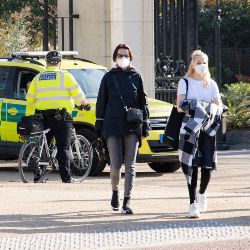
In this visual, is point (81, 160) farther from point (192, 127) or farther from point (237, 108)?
point (237, 108)

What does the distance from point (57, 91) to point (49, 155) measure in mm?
972

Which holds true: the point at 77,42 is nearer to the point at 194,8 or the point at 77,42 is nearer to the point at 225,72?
the point at 194,8

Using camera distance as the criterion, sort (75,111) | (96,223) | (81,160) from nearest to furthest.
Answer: (96,223)
(81,160)
(75,111)

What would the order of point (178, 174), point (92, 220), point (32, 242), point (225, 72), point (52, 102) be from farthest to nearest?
point (225, 72) < point (178, 174) < point (52, 102) < point (92, 220) < point (32, 242)

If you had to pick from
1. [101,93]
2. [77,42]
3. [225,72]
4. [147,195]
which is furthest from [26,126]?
[225,72]

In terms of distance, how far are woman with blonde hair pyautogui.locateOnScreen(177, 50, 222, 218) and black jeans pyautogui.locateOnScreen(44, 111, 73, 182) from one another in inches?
160

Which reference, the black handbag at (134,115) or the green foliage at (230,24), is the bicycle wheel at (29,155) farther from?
the green foliage at (230,24)

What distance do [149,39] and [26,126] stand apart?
7.95 metres

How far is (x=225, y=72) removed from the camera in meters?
42.3

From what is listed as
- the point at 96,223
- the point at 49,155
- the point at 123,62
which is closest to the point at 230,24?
the point at 49,155

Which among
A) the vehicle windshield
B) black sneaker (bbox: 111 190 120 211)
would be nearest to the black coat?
black sneaker (bbox: 111 190 120 211)

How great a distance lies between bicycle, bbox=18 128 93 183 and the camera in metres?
15.8

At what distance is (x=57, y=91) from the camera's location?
15.6 m

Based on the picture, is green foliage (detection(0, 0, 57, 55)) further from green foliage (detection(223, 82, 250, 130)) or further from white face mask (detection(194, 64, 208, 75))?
white face mask (detection(194, 64, 208, 75))
